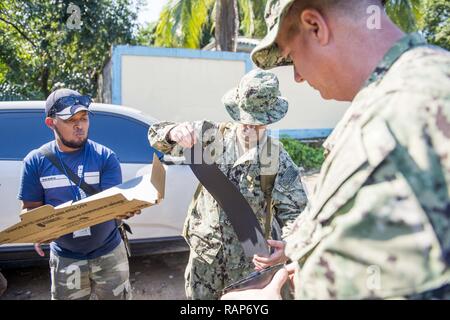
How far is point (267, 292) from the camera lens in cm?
99

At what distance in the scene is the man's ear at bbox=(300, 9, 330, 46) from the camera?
84 centimetres

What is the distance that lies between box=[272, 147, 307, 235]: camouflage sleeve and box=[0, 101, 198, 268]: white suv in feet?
6.09

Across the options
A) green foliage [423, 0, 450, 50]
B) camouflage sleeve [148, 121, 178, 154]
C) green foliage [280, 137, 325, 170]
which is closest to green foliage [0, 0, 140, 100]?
green foliage [280, 137, 325, 170]

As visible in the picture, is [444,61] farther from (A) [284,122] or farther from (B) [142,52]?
(A) [284,122]

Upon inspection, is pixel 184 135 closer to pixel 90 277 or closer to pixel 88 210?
pixel 88 210

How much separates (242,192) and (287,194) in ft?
0.80

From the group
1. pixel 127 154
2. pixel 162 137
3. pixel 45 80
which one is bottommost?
pixel 45 80

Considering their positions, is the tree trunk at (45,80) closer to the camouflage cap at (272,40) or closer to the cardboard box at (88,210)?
the cardboard box at (88,210)

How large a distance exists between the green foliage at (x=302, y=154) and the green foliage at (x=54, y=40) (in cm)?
550

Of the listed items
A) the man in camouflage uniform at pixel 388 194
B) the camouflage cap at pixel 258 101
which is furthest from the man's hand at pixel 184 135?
the man in camouflage uniform at pixel 388 194

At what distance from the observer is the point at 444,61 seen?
2.37 ft
